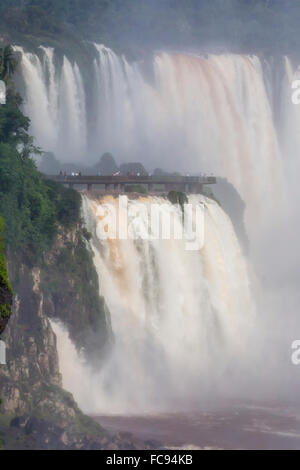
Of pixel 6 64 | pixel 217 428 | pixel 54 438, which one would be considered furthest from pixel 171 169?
pixel 54 438

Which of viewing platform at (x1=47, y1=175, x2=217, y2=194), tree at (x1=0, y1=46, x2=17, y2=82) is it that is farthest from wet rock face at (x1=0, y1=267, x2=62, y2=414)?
viewing platform at (x1=47, y1=175, x2=217, y2=194)

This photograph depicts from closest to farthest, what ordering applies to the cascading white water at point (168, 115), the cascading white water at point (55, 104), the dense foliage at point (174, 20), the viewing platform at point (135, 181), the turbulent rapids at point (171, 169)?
the turbulent rapids at point (171, 169)
the viewing platform at point (135, 181)
the cascading white water at point (55, 104)
the cascading white water at point (168, 115)
the dense foliage at point (174, 20)

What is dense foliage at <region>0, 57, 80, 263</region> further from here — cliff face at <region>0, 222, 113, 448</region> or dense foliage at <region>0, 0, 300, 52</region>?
dense foliage at <region>0, 0, 300, 52</region>

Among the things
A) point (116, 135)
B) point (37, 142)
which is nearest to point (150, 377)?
point (37, 142)

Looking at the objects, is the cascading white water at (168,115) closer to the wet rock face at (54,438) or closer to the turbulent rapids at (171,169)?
the turbulent rapids at (171,169)

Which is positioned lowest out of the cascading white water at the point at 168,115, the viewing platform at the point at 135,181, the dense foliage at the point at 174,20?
the viewing platform at the point at 135,181

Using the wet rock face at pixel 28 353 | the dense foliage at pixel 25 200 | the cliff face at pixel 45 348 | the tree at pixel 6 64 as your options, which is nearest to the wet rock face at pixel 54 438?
the cliff face at pixel 45 348
